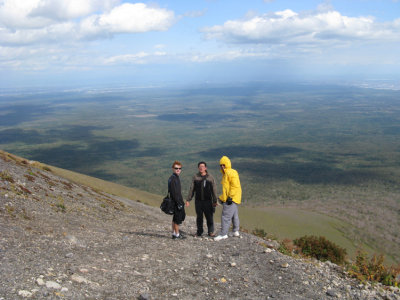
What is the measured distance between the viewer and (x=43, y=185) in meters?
17.4

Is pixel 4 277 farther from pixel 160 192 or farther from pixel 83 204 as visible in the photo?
pixel 160 192

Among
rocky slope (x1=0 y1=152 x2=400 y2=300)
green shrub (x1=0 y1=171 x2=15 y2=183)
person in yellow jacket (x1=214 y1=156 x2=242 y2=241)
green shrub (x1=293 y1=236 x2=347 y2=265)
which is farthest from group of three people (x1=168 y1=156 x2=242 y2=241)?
green shrub (x1=0 y1=171 x2=15 y2=183)

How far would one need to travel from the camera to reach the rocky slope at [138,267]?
6871 mm

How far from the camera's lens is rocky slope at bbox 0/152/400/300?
6.87 meters

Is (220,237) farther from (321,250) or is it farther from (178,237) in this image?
(321,250)

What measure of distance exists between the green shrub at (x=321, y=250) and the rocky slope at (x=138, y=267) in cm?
492

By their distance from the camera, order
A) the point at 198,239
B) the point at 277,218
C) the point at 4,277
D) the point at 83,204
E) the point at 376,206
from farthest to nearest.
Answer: the point at 376,206 → the point at 277,218 → the point at 83,204 → the point at 198,239 → the point at 4,277

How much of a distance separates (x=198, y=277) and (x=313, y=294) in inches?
107

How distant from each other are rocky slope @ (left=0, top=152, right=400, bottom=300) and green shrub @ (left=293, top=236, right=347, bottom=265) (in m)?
4.92

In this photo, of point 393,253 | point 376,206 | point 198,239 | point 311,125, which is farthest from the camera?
point 311,125

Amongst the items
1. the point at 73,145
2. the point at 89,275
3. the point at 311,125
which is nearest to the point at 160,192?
the point at 89,275

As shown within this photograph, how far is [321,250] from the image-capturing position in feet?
49.2

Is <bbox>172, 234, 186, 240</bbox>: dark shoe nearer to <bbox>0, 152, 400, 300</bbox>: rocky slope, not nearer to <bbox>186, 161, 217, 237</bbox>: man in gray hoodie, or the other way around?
<bbox>0, 152, 400, 300</bbox>: rocky slope

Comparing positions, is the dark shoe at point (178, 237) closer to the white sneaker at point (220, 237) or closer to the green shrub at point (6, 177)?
the white sneaker at point (220, 237)
